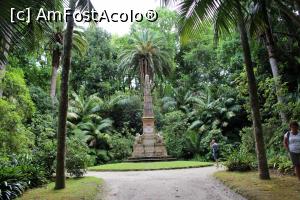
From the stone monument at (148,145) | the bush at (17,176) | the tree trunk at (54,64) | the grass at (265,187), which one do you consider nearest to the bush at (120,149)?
the stone monument at (148,145)

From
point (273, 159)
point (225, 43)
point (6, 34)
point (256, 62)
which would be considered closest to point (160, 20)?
point (225, 43)

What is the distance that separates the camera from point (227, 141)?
2859cm

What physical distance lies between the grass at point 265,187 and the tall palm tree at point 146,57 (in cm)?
2650

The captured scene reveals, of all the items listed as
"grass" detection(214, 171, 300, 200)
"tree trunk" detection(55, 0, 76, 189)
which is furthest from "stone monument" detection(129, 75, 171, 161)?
"tree trunk" detection(55, 0, 76, 189)

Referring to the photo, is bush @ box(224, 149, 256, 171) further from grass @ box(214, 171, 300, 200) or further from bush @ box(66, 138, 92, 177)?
bush @ box(66, 138, 92, 177)

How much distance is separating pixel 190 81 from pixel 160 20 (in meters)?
11.8

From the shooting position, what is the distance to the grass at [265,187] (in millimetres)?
8529

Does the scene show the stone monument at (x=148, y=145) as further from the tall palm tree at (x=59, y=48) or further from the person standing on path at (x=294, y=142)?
the person standing on path at (x=294, y=142)

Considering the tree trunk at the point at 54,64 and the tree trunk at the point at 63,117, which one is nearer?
the tree trunk at the point at 63,117

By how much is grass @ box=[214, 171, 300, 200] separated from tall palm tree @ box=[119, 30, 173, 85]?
26495 millimetres

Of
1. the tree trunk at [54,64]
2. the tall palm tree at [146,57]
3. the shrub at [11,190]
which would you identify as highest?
the tall palm tree at [146,57]

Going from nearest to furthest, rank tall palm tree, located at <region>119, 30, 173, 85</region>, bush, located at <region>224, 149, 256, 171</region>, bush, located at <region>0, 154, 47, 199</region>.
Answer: bush, located at <region>0, 154, 47, 199</region>
bush, located at <region>224, 149, 256, 171</region>
tall palm tree, located at <region>119, 30, 173, 85</region>

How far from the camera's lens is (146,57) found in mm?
Answer: 38219

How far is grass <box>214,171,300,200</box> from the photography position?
853 cm
